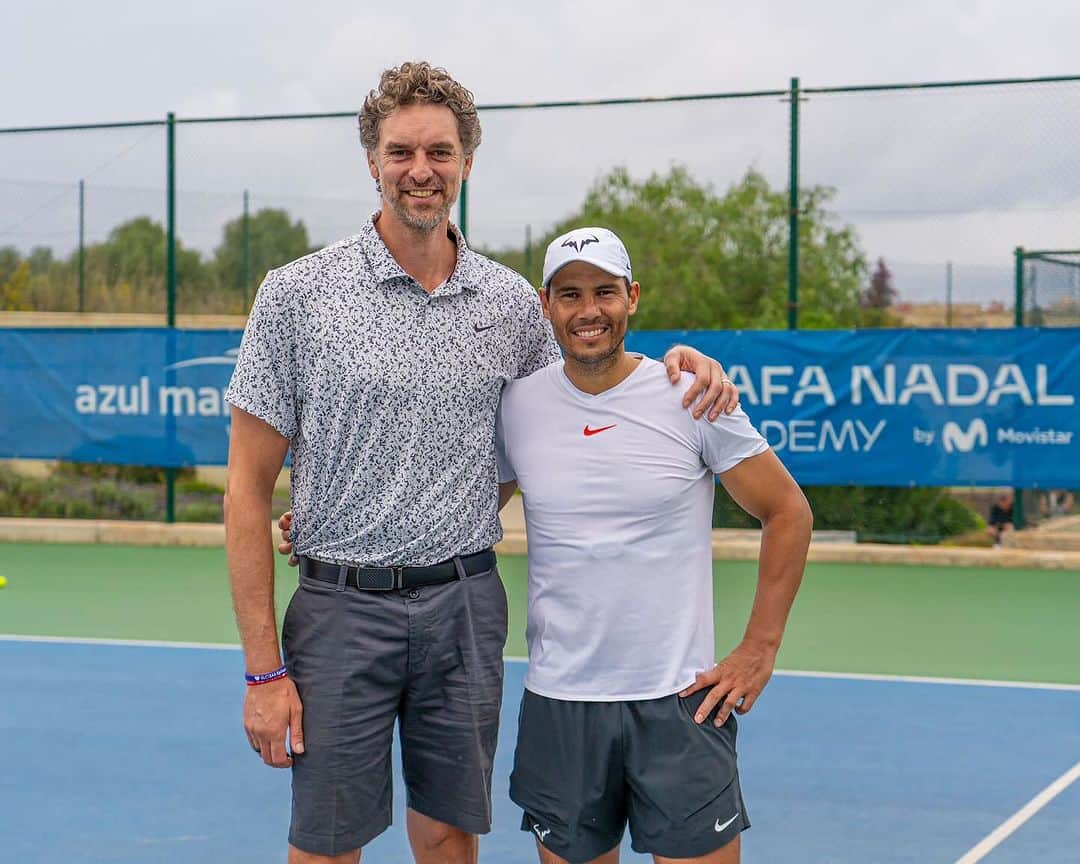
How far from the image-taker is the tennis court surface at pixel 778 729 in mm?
5070

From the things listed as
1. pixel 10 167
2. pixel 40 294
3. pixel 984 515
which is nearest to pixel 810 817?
pixel 984 515

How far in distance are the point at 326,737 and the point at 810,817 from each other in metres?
2.45

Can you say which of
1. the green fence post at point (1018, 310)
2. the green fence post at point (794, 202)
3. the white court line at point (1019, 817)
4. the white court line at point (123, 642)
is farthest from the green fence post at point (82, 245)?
the white court line at point (1019, 817)

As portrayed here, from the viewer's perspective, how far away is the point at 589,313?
10.9 ft

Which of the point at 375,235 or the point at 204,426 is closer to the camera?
the point at 375,235

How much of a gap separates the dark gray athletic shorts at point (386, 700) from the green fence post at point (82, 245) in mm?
10836

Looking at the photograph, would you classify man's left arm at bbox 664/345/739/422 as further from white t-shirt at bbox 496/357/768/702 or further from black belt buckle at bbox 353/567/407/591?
black belt buckle at bbox 353/567/407/591

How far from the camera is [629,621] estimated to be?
3.33 meters

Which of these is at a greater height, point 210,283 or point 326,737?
point 210,283

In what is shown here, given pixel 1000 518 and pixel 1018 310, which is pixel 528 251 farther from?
pixel 1000 518

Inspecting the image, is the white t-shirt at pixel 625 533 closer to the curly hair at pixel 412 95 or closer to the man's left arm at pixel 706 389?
the man's left arm at pixel 706 389

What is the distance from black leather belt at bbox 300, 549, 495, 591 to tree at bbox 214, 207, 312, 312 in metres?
10.9

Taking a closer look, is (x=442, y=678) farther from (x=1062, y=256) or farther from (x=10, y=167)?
(x=10, y=167)

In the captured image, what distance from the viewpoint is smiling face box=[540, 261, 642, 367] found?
332 centimetres
